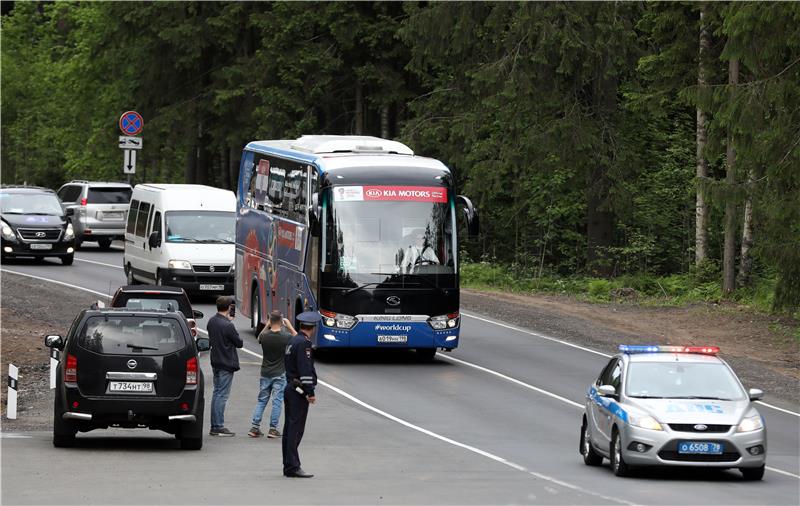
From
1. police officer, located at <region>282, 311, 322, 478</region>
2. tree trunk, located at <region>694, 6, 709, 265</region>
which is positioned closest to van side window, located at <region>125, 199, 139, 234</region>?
tree trunk, located at <region>694, 6, 709, 265</region>

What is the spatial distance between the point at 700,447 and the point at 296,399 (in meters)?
4.49

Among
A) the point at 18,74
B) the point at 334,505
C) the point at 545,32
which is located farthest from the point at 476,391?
the point at 18,74

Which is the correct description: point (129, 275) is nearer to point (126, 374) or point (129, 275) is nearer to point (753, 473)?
point (126, 374)

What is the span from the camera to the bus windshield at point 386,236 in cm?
2681

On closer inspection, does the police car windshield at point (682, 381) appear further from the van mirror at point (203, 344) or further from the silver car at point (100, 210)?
the silver car at point (100, 210)

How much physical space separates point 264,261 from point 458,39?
18226 millimetres

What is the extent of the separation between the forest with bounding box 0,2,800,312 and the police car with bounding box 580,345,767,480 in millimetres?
12995

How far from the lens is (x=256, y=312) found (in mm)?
31281

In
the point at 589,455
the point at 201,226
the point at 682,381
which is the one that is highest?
the point at 201,226

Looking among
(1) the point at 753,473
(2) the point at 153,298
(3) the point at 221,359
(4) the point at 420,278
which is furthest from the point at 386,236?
(1) the point at 753,473

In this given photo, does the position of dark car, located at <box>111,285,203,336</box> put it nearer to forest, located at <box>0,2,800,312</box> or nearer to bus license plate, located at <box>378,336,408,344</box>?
bus license plate, located at <box>378,336,408,344</box>

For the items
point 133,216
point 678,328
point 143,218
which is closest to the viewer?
point 678,328

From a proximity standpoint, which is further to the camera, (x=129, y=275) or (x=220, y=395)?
(x=129, y=275)

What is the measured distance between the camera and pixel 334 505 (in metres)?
14.0
